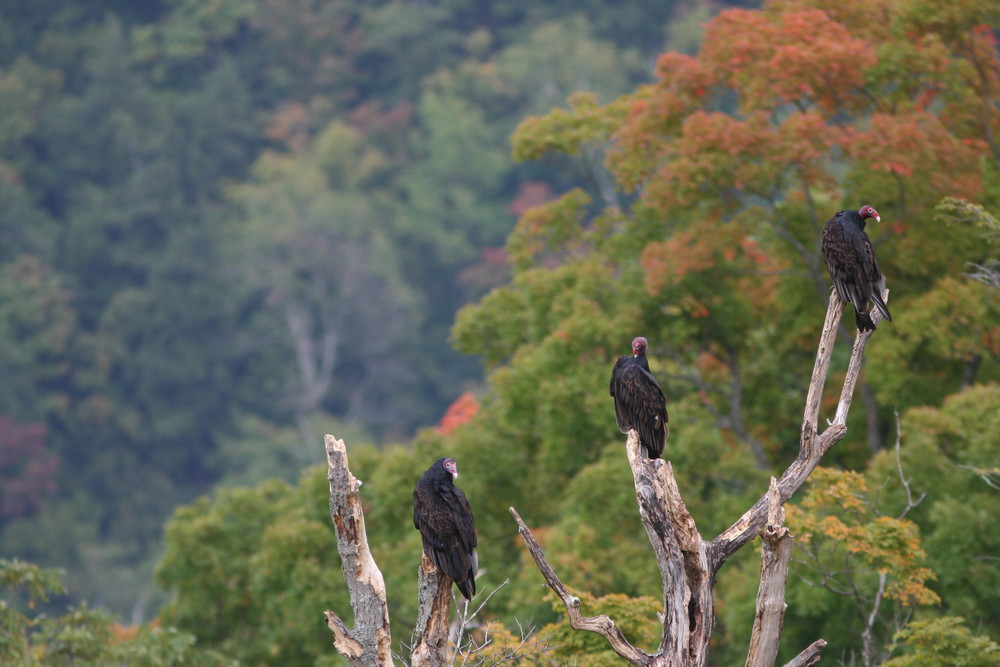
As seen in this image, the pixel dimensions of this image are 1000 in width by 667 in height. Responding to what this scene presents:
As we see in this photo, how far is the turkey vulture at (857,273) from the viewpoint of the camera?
7.87 metres

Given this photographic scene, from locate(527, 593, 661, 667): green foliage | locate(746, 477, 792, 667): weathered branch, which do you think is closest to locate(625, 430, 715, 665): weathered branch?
locate(746, 477, 792, 667): weathered branch

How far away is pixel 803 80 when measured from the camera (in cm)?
1428

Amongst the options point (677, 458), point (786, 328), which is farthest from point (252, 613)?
point (786, 328)

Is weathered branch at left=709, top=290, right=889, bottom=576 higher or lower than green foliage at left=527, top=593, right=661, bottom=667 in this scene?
higher

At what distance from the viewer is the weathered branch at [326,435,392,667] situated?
6.96 m

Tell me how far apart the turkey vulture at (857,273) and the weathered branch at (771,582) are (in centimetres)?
119

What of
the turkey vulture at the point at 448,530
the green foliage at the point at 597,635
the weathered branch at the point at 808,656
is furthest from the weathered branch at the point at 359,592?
the green foliage at the point at 597,635

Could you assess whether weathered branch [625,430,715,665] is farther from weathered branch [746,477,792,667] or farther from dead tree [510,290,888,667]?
weathered branch [746,477,792,667]

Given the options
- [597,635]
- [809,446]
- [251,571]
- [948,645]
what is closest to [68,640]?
[251,571]

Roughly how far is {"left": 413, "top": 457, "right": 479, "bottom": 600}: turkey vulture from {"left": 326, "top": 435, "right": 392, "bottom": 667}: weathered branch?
38 cm

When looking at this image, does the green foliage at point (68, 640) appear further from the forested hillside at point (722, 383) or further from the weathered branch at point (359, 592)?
the weathered branch at point (359, 592)

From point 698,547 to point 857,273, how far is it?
1913 millimetres

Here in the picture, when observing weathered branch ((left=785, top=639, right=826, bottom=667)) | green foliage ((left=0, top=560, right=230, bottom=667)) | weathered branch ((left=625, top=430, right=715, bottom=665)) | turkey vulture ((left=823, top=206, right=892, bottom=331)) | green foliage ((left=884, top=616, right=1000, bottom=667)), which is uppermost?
turkey vulture ((left=823, top=206, right=892, bottom=331))

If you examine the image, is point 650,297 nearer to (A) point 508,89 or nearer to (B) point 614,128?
(B) point 614,128
